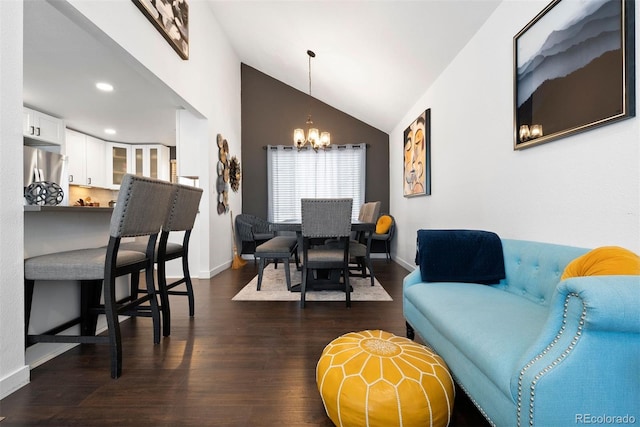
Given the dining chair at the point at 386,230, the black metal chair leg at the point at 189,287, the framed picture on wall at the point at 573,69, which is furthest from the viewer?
the dining chair at the point at 386,230

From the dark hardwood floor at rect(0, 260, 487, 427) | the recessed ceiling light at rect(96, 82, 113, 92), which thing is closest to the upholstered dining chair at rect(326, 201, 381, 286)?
the dark hardwood floor at rect(0, 260, 487, 427)

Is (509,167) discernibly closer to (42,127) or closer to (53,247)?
(53,247)

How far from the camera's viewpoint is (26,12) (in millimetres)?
2352

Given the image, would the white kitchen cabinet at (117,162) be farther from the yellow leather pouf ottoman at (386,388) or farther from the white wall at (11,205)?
the yellow leather pouf ottoman at (386,388)

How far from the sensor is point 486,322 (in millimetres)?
1155

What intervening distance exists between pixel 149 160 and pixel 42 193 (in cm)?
514

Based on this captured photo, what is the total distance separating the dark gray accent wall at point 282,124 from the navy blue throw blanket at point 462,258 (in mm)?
3982

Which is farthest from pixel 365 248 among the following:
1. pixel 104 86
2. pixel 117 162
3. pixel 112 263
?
pixel 117 162

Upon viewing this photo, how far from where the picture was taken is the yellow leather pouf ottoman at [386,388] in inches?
39.9

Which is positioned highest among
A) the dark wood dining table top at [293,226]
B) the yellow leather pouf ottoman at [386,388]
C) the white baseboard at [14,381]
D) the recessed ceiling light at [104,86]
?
the recessed ceiling light at [104,86]

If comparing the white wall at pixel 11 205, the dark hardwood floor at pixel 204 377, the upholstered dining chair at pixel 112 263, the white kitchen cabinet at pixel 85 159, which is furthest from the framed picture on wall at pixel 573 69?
the white kitchen cabinet at pixel 85 159

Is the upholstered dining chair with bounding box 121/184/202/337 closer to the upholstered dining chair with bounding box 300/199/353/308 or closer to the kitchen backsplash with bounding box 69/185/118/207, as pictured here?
the upholstered dining chair with bounding box 300/199/353/308

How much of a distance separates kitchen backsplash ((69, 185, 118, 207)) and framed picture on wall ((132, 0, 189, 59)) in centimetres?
380

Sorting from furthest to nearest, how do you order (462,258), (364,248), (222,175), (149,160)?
(149,160), (222,175), (364,248), (462,258)
